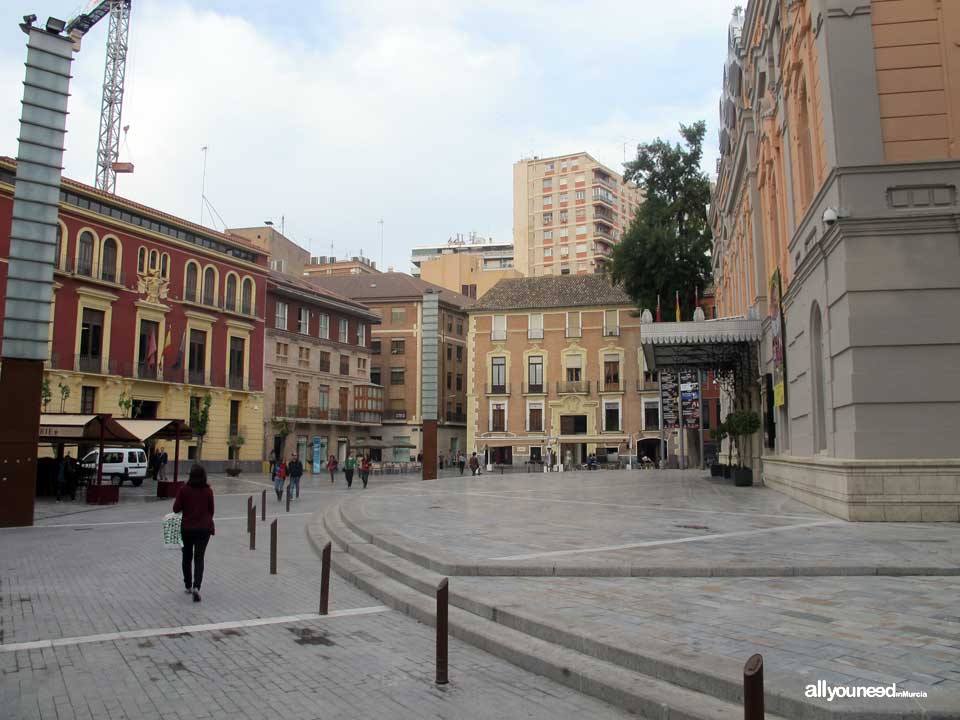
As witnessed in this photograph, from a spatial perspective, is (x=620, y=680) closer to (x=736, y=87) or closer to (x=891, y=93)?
(x=891, y=93)

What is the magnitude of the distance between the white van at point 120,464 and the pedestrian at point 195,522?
27152 millimetres

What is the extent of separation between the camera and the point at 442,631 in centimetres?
534

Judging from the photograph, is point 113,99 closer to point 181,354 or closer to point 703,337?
point 181,354

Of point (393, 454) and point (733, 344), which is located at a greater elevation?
point (733, 344)

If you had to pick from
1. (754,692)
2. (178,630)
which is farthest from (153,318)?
(754,692)

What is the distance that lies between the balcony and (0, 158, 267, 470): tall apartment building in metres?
22.2

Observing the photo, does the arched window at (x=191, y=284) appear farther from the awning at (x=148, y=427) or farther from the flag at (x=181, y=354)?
the awning at (x=148, y=427)

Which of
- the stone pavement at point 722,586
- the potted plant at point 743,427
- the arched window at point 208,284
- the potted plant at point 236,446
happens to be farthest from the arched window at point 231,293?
the stone pavement at point 722,586

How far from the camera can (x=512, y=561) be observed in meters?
9.05

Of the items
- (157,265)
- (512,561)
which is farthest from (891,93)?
(157,265)

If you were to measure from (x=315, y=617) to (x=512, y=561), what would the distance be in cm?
246

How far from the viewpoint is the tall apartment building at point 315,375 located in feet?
178

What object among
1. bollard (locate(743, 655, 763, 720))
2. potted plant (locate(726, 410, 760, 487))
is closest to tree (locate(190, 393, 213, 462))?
potted plant (locate(726, 410, 760, 487))

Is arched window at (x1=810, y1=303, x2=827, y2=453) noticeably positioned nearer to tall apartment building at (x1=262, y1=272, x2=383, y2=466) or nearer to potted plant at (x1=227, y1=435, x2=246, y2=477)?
potted plant at (x1=227, y1=435, x2=246, y2=477)
